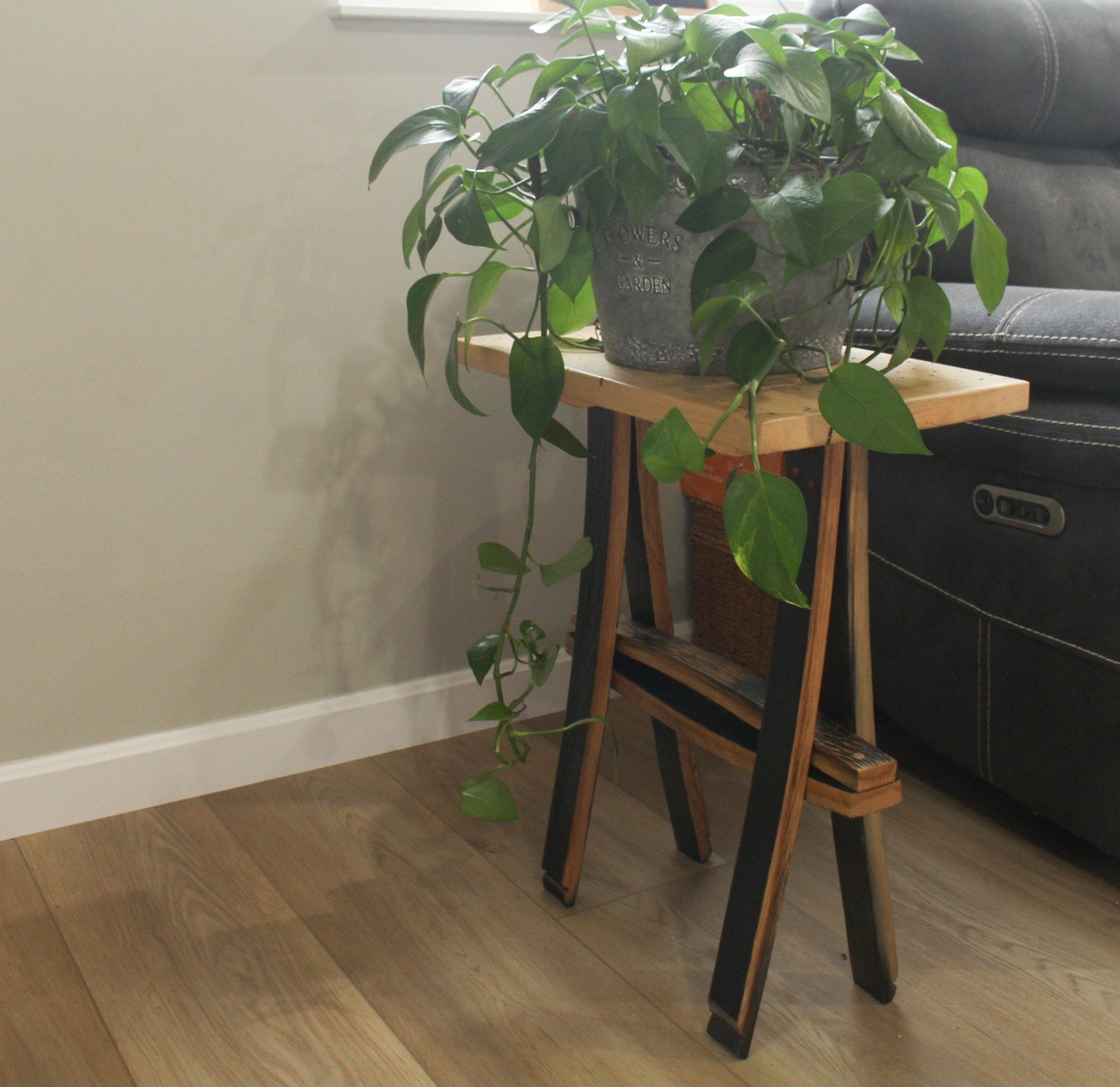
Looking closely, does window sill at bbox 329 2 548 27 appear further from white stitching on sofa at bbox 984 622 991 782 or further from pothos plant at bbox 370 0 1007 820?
white stitching on sofa at bbox 984 622 991 782

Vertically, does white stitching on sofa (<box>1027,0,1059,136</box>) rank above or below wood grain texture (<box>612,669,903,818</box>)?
above

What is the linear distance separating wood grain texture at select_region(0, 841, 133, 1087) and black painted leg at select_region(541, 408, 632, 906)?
439 mm

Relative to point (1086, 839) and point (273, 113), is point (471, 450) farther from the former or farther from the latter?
point (1086, 839)

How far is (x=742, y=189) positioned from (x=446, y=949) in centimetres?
74

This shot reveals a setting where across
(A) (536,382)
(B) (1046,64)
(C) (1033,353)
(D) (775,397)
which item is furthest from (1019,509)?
(B) (1046,64)

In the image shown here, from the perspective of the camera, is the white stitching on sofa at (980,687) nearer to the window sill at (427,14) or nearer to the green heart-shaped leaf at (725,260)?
the green heart-shaped leaf at (725,260)

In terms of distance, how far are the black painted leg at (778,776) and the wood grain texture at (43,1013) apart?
1.65 ft

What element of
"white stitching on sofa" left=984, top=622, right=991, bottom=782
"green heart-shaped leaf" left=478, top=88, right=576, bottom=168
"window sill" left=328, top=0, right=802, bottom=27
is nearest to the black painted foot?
"white stitching on sofa" left=984, top=622, right=991, bottom=782

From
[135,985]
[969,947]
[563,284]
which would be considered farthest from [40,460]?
[969,947]

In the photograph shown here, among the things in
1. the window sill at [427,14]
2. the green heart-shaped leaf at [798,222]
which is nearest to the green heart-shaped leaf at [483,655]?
the green heart-shaped leaf at [798,222]

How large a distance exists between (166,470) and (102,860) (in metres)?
0.43

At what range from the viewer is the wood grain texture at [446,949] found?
3.11 feet

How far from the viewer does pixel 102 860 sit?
124 cm

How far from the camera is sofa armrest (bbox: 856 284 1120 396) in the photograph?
1022mm
